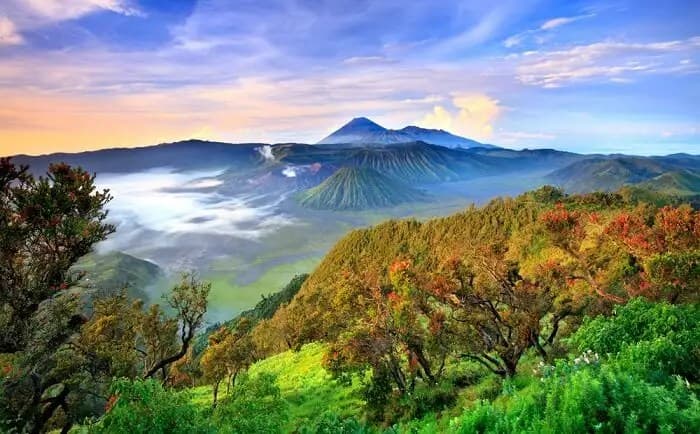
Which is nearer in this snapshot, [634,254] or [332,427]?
[332,427]

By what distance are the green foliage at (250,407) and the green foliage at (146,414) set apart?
1428 millimetres

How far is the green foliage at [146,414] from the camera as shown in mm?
9016

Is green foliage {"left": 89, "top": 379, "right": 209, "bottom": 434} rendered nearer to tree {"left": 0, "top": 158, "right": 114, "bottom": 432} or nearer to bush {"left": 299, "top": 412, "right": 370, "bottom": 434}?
bush {"left": 299, "top": 412, "right": 370, "bottom": 434}

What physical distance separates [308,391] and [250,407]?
17.1m

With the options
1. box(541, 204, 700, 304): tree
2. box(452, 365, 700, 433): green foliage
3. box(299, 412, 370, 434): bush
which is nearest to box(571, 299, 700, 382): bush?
box(452, 365, 700, 433): green foliage

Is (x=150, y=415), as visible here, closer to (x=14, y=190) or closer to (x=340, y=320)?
(x=14, y=190)

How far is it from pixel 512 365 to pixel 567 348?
2.98 metres

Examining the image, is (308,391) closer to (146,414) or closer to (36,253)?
(36,253)

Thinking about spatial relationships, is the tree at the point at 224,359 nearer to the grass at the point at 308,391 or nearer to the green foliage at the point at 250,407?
the grass at the point at 308,391

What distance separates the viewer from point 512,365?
18234 millimetres

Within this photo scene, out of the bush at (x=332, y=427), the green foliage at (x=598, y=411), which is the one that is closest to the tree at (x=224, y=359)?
the bush at (x=332, y=427)

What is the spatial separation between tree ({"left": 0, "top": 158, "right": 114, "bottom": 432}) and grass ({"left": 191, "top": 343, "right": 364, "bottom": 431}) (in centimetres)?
672

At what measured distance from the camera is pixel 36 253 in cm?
1463

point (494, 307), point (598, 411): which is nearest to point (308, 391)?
point (494, 307)
